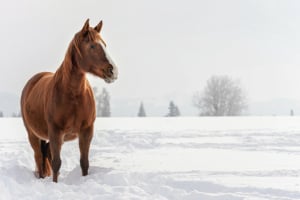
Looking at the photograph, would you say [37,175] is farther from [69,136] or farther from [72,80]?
[72,80]

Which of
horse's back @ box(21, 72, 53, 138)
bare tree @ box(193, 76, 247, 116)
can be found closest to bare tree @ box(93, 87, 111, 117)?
bare tree @ box(193, 76, 247, 116)

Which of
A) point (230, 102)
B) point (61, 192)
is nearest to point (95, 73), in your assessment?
point (61, 192)

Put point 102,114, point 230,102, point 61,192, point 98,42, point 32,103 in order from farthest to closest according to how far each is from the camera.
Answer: point 102,114, point 230,102, point 32,103, point 98,42, point 61,192

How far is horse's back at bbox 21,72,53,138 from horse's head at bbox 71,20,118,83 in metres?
0.84

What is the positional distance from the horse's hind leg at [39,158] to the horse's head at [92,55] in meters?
1.85

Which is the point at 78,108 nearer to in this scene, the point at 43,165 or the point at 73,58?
the point at 73,58

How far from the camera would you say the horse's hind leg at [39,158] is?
215 inches

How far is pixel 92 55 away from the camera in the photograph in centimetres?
413

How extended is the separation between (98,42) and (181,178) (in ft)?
6.03

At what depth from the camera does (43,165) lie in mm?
5512

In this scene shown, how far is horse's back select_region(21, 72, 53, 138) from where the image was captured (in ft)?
16.3

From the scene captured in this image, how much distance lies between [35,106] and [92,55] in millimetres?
1520

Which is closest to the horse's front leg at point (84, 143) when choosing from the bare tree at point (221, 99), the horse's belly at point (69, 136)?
the horse's belly at point (69, 136)

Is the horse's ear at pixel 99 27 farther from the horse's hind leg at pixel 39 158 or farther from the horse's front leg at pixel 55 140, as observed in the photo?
the horse's hind leg at pixel 39 158
